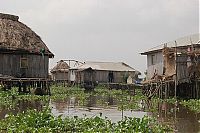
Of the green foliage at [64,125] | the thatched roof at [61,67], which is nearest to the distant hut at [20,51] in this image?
the green foliage at [64,125]

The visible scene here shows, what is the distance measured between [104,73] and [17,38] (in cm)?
3277

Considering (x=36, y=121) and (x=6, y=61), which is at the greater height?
(x=6, y=61)

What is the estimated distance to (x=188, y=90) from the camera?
32.9 meters

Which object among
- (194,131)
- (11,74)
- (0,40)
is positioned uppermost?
(0,40)

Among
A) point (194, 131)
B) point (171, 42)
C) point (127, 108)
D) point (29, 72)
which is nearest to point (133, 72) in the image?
point (171, 42)

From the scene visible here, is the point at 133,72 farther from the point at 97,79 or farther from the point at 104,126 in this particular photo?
the point at 104,126

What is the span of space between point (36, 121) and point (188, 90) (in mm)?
20664

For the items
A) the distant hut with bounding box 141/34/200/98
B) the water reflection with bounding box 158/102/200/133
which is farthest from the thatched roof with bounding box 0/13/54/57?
the water reflection with bounding box 158/102/200/133

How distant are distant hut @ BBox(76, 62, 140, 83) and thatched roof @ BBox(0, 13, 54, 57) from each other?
23.9 metres

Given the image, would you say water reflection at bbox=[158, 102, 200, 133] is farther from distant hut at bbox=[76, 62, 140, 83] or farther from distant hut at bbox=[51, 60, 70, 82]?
distant hut at bbox=[51, 60, 70, 82]

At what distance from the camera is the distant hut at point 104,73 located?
65.2 metres

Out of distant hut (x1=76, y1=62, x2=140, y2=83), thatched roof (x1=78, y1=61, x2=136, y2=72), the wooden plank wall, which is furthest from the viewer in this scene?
thatched roof (x1=78, y1=61, x2=136, y2=72)

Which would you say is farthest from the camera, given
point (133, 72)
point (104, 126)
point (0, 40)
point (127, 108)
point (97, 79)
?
point (133, 72)

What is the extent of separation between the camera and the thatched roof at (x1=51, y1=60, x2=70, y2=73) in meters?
79.3
